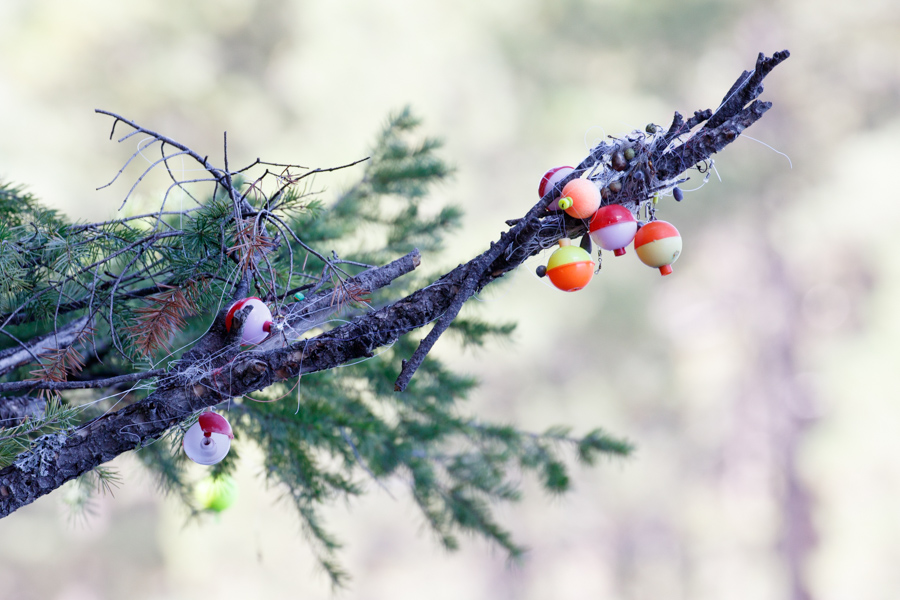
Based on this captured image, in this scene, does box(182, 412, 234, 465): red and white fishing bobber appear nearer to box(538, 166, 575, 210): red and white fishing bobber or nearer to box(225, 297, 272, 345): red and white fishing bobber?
box(225, 297, 272, 345): red and white fishing bobber

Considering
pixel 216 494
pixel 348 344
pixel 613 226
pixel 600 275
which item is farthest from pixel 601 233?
pixel 600 275

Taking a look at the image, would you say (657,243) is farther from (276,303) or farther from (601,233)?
(276,303)

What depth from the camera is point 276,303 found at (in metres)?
0.48

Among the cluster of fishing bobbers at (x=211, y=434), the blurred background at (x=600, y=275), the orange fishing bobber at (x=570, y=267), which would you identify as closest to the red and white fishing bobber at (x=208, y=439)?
the cluster of fishing bobbers at (x=211, y=434)

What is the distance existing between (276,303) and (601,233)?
23 centimetres

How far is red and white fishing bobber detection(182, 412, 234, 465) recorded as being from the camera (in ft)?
1.61

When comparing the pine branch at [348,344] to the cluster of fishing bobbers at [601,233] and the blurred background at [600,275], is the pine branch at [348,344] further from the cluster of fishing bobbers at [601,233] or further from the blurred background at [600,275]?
the blurred background at [600,275]

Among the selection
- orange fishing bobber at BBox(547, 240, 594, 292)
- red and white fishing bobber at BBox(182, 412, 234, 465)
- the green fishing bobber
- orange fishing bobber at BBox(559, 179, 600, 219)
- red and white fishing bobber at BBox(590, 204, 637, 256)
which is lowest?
red and white fishing bobber at BBox(182, 412, 234, 465)

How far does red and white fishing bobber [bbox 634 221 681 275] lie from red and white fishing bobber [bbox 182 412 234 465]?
32 cm

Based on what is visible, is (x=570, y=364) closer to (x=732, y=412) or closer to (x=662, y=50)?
(x=732, y=412)

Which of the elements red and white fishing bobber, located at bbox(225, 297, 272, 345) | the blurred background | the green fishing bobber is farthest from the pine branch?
the blurred background

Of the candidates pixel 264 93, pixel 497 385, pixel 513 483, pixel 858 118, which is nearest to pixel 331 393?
pixel 513 483

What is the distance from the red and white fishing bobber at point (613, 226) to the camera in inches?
17.4

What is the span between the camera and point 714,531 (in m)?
2.62
